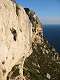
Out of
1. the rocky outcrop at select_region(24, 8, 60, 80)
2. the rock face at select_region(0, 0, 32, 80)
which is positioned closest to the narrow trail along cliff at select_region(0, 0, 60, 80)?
the rock face at select_region(0, 0, 32, 80)

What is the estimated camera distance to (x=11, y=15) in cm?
2041

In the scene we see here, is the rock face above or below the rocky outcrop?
above

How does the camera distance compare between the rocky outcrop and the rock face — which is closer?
the rock face

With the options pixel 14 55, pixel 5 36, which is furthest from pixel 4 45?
pixel 14 55

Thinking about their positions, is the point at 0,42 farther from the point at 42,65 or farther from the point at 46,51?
the point at 46,51

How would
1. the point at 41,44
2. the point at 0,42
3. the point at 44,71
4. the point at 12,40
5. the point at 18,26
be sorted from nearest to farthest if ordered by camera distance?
the point at 0,42 < the point at 12,40 < the point at 18,26 < the point at 44,71 < the point at 41,44

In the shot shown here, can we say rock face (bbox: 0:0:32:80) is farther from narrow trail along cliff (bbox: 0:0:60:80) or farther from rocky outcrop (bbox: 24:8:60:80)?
rocky outcrop (bbox: 24:8:60:80)

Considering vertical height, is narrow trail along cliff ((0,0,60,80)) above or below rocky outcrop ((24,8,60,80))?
above

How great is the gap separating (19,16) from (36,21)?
51.0 meters

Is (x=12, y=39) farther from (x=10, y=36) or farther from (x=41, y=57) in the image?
(x=41, y=57)

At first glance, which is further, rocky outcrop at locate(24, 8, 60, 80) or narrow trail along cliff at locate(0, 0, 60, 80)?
rocky outcrop at locate(24, 8, 60, 80)

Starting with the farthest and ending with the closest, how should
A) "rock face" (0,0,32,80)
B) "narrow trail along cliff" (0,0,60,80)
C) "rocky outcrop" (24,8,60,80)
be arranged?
"rocky outcrop" (24,8,60,80) < "narrow trail along cliff" (0,0,60,80) < "rock face" (0,0,32,80)

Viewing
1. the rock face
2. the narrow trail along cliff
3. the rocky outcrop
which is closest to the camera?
the rock face

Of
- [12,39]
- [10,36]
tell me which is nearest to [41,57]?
[12,39]
